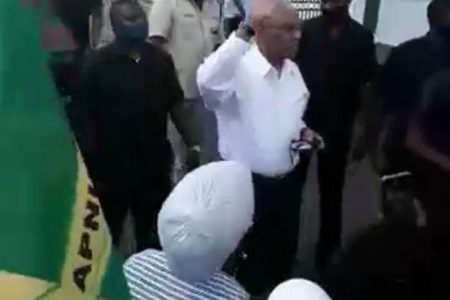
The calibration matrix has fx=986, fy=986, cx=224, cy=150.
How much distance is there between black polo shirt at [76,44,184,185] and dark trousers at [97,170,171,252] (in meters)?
0.02

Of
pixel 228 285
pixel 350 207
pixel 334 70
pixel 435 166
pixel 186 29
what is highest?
pixel 186 29

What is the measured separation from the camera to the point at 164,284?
1838 millimetres

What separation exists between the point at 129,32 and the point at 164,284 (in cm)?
47

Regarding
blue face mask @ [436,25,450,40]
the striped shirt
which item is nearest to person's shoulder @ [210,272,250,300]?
the striped shirt

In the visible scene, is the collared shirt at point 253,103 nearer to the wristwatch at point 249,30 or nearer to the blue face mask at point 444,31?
the wristwatch at point 249,30

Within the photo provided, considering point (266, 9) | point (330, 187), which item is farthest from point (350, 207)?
point (266, 9)

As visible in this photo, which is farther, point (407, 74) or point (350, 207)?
point (350, 207)

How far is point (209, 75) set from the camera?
1.89 meters

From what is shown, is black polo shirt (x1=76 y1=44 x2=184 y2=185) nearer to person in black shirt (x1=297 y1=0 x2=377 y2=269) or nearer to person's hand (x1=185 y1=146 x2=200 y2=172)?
person's hand (x1=185 y1=146 x2=200 y2=172)

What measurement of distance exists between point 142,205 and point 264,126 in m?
0.29

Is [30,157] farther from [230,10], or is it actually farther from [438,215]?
[438,215]

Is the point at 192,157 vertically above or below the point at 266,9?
below

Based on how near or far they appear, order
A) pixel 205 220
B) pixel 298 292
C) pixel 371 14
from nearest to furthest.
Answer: pixel 298 292
pixel 205 220
pixel 371 14

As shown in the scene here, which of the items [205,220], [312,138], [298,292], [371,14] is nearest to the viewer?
[298,292]
